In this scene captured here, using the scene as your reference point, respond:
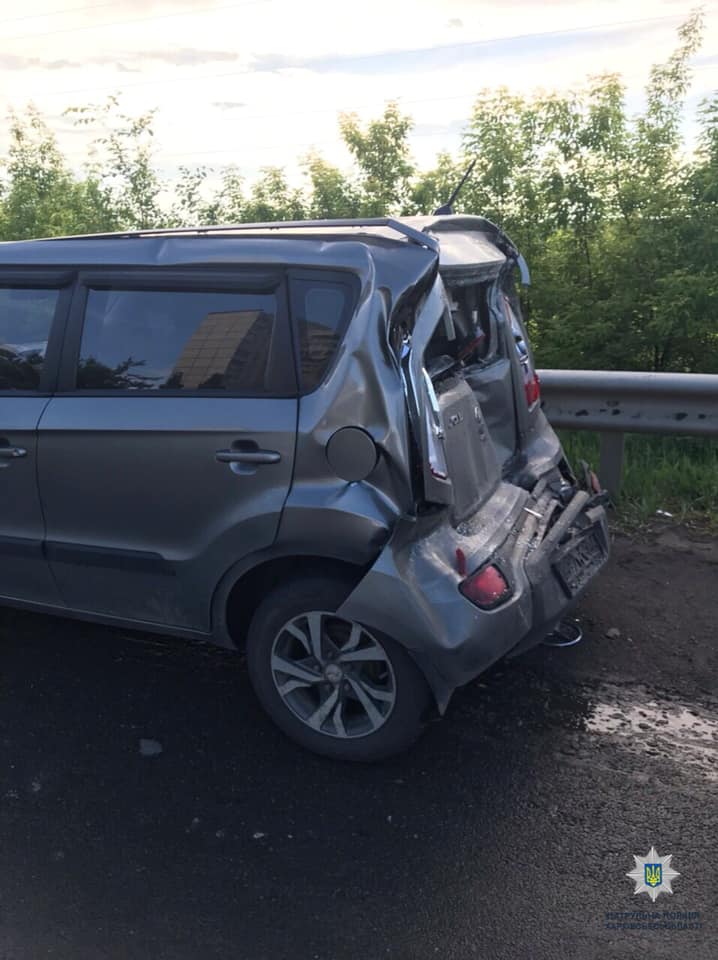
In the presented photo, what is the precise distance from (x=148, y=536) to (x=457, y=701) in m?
1.38

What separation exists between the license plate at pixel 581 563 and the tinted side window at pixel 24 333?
218 centimetres

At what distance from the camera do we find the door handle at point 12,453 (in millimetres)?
3502

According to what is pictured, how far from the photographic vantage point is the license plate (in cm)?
337

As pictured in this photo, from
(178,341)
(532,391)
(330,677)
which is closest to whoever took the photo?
(330,677)

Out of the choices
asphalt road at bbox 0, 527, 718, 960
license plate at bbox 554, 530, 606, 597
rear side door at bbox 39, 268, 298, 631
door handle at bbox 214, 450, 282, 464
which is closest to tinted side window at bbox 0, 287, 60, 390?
rear side door at bbox 39, 268, 298, 631

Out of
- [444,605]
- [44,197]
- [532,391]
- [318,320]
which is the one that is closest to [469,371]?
[532,391]

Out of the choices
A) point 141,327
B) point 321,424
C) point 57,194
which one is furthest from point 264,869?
point 57,194

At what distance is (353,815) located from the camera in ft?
9.68

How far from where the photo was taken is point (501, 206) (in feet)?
29.7

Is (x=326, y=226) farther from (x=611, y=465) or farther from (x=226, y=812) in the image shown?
(x=611, y=465)

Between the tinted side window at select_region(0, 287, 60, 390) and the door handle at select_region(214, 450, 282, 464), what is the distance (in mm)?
940

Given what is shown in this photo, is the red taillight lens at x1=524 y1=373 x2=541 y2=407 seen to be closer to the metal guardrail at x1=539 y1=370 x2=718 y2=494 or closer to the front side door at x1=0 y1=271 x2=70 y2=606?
the metal guardrail at x1=539 y1=370 x2=718 y2=494

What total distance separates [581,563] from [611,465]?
7.15 feet

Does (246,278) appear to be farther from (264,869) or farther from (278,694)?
(264,869)
